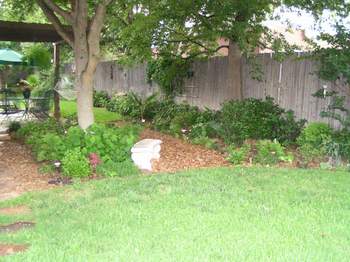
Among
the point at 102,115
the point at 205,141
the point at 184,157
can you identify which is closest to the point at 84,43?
the point at 184,157

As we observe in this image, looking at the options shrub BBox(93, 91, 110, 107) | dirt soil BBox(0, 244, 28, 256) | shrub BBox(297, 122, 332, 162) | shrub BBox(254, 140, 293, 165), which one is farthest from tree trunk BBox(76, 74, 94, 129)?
shrub BBox(93, 91, 110, 107)

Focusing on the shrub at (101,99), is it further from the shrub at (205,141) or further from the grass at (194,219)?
the grass at (194,219)

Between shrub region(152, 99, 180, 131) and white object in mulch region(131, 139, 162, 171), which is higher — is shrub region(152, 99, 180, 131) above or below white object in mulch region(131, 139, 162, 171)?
above

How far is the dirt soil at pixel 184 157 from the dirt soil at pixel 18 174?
6.19 ft

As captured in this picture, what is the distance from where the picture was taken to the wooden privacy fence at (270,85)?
9.80m

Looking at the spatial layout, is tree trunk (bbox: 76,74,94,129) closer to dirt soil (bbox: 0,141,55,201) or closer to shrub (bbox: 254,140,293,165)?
dirt soil (bbox: 0,141,55,201)

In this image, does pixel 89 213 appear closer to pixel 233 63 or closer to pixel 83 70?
pixel 83 70

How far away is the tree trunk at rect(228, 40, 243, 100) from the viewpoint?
452 inches

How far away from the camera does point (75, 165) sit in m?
6.88

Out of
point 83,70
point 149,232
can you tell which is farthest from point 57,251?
point 83,70

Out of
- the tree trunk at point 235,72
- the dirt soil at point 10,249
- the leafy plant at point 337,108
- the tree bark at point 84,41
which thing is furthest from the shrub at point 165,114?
the dirt soil at point 10,249

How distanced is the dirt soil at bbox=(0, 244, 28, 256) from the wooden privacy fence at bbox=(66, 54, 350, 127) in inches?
265

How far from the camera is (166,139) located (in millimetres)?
10500

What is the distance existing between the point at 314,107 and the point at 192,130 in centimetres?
266
